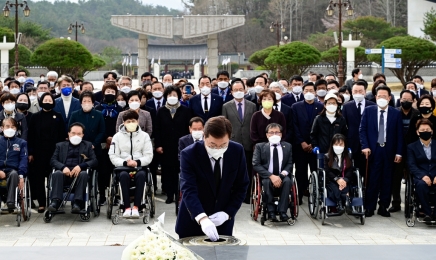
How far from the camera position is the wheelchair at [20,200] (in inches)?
395

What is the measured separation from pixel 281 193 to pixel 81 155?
114 inches

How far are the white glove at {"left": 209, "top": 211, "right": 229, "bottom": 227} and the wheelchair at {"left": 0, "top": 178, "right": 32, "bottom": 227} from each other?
5.20 meters

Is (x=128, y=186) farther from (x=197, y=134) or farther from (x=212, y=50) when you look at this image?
(x=212, y=50)

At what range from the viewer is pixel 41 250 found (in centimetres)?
429

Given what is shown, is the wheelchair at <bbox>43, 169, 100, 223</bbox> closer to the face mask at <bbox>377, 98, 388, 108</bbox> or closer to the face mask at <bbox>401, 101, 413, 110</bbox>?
the face mask at <bbox>377, 98, 388, 108</bbox>

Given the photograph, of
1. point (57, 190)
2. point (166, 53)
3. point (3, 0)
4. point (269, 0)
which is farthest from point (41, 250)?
point (3, 0)

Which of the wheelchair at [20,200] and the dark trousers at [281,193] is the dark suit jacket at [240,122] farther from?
the wheelchair at [20,200]

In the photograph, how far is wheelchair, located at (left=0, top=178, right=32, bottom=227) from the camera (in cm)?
1002

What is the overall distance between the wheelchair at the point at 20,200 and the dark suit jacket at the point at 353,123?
15.7 ft

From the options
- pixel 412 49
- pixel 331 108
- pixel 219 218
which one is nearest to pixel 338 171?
pixel 331 108

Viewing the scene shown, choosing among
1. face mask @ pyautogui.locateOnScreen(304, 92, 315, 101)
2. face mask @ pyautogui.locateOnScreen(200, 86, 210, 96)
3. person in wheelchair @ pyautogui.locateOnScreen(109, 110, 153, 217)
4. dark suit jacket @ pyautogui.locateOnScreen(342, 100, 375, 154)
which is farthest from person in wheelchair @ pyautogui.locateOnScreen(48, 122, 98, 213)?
dark suit jacket @ pyautogui.locateOnScreen(342, 100, 375, 154)

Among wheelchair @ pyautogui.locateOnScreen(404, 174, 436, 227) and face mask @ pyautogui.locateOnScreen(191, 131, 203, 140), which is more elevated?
face mask @ pyautogui.locateOnScreen(191, 131, 203, 140)

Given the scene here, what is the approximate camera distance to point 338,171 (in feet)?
34.1

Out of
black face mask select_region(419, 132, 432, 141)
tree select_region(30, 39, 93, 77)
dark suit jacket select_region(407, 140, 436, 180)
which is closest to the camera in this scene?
dark suit jacket select_region(407, 140, 436, 180)
